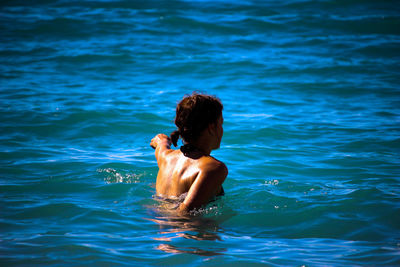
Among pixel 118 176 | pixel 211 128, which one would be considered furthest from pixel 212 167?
pixel 118 176

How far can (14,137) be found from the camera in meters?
7.33

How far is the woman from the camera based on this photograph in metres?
3.73

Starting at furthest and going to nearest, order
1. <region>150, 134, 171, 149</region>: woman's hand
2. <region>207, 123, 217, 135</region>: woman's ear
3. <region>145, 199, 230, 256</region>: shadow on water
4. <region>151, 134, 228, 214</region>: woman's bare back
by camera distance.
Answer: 1. <region>150, 134, 171, 149</region>: woman's hand
2. <region>207, 123, 217, 135</region>: woman's ear
3. <region>151, 134, 228, 214</region>: woman's bare back
4. <region>145, 199, 230, 256</region>: shadow on water

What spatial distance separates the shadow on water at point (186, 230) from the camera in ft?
11.5

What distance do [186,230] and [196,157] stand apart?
62cm

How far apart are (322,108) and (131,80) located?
4.94 metres

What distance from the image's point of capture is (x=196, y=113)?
379cm

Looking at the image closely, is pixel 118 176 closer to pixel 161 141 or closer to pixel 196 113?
pixel 161 141

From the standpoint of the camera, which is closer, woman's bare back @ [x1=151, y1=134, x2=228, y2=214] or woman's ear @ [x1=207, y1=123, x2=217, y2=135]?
woman's bare back @ [x1=151, y1=134, x2=228, y2=214]

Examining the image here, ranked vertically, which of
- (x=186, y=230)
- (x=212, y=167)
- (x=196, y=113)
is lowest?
(x=186, y=230)

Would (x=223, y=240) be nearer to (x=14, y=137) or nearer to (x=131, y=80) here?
(x=14, y=137)

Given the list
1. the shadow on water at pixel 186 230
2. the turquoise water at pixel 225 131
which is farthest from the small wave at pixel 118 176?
the shadow on water at pixel 186 230

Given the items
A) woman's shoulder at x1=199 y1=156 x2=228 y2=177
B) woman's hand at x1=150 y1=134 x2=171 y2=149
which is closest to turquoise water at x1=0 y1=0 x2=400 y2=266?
woman's shoulder at x1=199 y1=156 x2=228 y2=177

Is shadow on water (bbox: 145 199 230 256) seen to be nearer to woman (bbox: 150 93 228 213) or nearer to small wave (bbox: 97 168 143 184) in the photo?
woman (bbox: 150 93 228 213)
